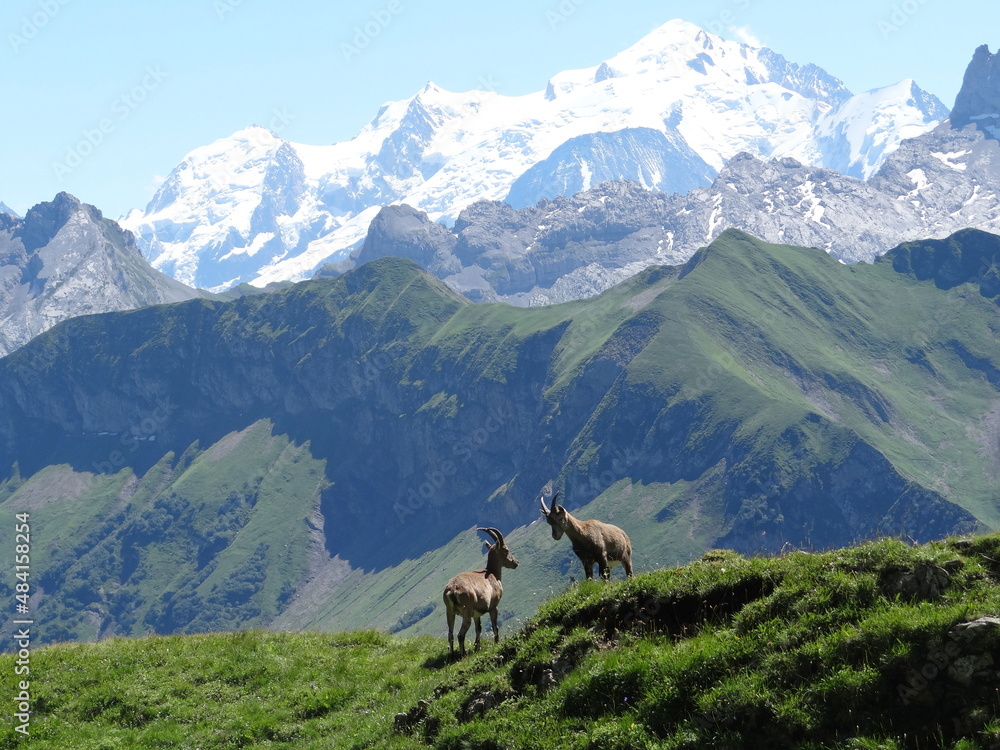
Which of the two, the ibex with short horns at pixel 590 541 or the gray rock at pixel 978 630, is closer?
the gray rock at pixel 978 630

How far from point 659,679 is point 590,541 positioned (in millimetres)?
11163

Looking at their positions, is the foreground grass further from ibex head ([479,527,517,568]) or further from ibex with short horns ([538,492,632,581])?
ibex with short horns ([538,492,632,581])

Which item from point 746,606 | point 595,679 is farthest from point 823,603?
point 595,679

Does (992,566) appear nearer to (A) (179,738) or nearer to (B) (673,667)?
(B) (673,667)

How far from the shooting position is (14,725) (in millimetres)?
27453

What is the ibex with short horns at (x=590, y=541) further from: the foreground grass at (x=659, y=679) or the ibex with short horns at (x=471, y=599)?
the foreground grass at (x=659, y=679)

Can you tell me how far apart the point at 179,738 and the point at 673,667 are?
47.1ft

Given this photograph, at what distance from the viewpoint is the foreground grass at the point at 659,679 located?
1795cm

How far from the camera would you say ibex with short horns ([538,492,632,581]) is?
103 feet

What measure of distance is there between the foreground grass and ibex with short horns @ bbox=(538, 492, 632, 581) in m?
5.43

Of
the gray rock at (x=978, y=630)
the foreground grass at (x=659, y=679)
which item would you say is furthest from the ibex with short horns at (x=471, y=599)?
the gray rock at (x=978, y=630)

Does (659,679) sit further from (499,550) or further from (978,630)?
(499,550)

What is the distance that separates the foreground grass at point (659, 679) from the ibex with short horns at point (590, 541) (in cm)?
543

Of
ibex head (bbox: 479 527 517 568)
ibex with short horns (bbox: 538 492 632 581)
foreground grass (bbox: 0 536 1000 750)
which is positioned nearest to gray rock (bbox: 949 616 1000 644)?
foreground grass (bbox: 0 536 1000 750)
